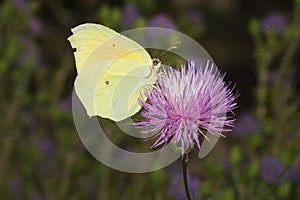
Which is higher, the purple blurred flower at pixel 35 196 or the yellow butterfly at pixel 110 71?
the yellow butterfly at pixel 110 71

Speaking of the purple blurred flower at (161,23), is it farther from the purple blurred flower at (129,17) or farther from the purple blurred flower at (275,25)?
the purple blurred flower at (275,25)

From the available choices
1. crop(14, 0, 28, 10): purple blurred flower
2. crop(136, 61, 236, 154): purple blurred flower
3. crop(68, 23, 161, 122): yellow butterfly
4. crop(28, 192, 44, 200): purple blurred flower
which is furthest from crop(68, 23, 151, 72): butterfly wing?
crop(28, 192, 44, 200): purple blurred flower

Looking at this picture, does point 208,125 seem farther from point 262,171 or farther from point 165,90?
point 262,171

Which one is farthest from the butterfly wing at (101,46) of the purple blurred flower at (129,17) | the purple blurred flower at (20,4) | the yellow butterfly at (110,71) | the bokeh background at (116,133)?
the purple blurred flower at (20,4)

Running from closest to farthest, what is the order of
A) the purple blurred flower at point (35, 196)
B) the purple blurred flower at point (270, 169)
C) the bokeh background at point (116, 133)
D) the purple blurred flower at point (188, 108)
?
1. the purple blurred flower at point (188, 108)
2. the purple blurred flower at point (270, 169)
3. the bokeh background at point (116, 133)
4. the purple blurred flower at point (35, 196)

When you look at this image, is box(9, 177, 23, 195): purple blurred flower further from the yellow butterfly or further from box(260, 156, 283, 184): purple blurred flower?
the yellow butterfly

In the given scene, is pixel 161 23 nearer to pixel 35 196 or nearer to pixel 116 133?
pixel 116 133

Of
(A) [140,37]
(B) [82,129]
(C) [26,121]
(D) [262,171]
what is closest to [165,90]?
(D) [262,171]
